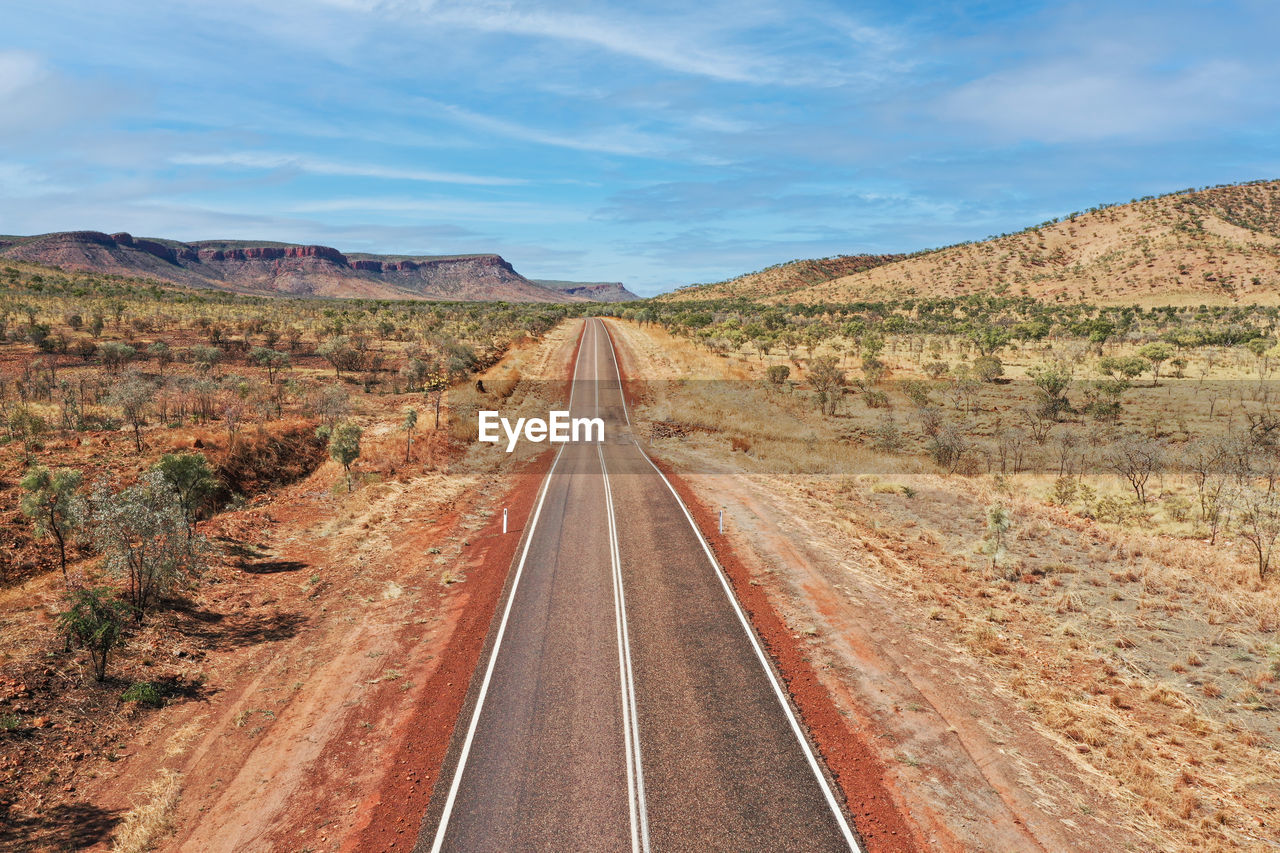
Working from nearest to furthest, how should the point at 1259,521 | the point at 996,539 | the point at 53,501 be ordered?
the point at 53,501 < the point at 1259,521 < the point at 996,539

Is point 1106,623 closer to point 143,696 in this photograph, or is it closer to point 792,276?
point 143,696

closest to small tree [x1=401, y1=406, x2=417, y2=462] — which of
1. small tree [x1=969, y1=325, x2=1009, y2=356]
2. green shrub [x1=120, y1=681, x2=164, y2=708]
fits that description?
green shrub [x1=120, y1=681, x2=164, y2=708]

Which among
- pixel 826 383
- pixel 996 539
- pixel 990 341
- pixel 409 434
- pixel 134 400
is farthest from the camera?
pixel 990 341

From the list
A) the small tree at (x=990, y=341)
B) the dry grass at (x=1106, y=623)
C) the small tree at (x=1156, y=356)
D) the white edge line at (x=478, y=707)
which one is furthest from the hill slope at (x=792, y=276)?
the white edge line at (x=478, y=707)

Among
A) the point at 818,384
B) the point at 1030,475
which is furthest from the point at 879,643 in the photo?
the point at 818,384

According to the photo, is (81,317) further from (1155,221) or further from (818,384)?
(1155,221)

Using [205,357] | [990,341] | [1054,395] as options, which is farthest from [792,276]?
[205,357]
